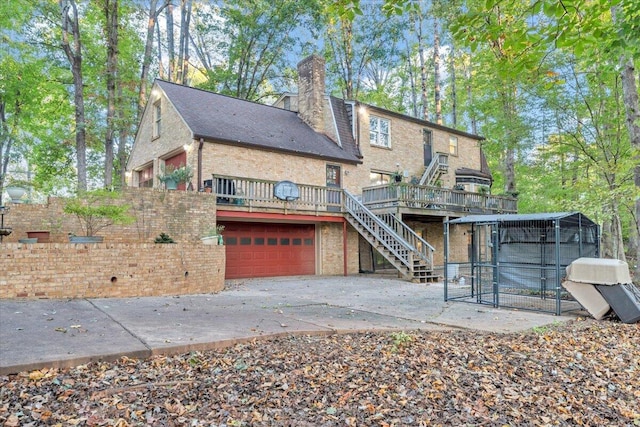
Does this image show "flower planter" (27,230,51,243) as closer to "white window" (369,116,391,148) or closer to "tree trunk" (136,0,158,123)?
"tree trunk" (136,0,158,123)

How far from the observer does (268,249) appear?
Answer: 15.4 meters

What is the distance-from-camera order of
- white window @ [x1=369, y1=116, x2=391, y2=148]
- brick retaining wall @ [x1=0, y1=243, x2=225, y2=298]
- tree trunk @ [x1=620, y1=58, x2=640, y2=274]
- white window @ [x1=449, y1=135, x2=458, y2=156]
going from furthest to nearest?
white window @ [x1=449, y1=135, x2=458, y2=156] → white window @ [x1=369, y1=116, x2=391, y2=148] → tree trunk @ [x1=620, y1=58, x2=640, y2=274] → brick retaining wall @ [x1=0, y1=243, x2=225, y2=298]

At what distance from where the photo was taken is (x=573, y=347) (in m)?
5.08

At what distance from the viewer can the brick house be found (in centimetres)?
1391

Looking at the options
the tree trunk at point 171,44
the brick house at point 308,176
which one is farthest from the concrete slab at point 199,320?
the tree trunk at point 171,44

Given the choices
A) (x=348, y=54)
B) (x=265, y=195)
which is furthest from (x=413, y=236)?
(x=348, y=54)

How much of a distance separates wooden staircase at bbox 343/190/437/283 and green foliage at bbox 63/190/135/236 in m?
8.22

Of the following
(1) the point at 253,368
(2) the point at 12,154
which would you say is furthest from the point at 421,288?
(2) the point at 12,154

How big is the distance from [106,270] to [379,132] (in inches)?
570

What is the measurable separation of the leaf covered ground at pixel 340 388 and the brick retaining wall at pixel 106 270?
490cm

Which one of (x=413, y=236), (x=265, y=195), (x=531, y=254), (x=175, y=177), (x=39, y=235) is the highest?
(x=175, y=177)

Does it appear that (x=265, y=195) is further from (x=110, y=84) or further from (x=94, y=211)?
(x=110, y=84)

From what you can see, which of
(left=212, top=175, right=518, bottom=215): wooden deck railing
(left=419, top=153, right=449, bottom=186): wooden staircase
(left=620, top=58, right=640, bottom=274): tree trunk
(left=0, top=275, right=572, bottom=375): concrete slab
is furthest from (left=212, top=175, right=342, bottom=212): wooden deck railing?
(left=620, top=58, right=640, bottom=274): tree trunk

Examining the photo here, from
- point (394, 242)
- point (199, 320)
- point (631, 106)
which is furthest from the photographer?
point (394, 242)
